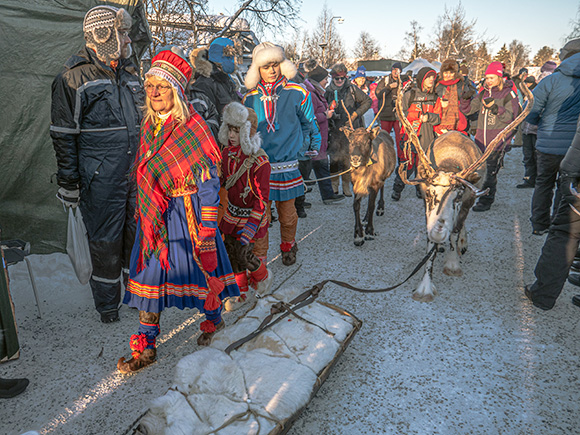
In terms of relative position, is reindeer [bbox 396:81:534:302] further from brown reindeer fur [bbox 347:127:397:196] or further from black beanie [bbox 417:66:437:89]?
black beanie [bbox 417:66:437:89]

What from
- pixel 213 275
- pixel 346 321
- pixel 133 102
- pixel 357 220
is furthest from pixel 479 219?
pixel 133 102

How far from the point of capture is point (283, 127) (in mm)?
4551

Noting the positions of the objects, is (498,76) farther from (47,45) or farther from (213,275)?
(47,45)

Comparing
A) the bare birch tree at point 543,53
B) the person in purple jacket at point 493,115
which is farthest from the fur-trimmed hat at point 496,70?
→ the bare birch tree at point 543,53

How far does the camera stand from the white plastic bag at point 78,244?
3.37 metres

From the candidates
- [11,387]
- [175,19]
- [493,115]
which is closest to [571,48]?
[493,115]

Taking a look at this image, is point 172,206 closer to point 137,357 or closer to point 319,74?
point 137,357

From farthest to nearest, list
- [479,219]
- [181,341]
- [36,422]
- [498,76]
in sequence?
[498,76]
[479,219]
[181,341]
[36,422]

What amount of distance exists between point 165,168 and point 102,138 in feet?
3.51

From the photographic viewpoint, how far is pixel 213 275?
299 cm

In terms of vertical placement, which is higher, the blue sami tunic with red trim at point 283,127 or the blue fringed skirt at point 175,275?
the blue sami tunic with red trim at point 283,127

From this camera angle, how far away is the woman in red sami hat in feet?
8.68

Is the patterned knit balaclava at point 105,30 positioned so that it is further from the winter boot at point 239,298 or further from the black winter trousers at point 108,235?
the winter boot at point 239,298

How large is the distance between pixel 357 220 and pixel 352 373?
287 centimetres
